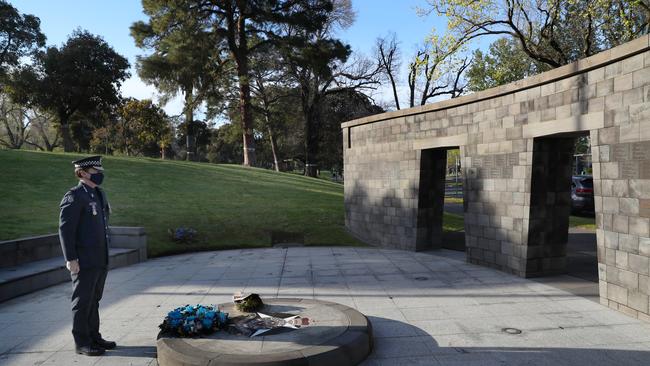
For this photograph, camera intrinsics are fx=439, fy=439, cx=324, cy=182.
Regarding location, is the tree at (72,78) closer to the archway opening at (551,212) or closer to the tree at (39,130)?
the tree at (39,130)

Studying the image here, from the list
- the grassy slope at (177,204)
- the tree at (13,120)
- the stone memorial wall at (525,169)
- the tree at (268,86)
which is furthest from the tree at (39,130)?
the stone memorial wall at (525,169)

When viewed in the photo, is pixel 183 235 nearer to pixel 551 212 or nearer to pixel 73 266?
pixel 73 266

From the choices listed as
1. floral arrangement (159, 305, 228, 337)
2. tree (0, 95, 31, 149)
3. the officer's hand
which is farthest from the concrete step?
tree (0, 95, 31, 149)

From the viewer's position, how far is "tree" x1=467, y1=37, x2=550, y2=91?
31.3m

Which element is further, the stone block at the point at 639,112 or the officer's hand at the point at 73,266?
the stone block at the point at 639,112

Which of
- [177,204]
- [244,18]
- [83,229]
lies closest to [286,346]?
[83,229]

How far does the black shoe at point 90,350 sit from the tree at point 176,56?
24808mm

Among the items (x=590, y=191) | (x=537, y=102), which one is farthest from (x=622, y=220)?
(x=590, y=191)

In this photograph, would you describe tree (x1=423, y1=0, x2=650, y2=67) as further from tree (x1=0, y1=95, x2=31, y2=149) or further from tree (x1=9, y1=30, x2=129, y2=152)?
tree (x1=0, y1=95, x2=31, y2=149)

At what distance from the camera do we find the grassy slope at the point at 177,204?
13192 mm

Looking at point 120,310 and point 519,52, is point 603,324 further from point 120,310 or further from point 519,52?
point 519,52

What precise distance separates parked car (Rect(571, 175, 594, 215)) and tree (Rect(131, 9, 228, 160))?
22.2 metres

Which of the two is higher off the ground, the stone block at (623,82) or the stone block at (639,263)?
the stone block at (623,82)

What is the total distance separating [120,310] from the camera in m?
6.96
